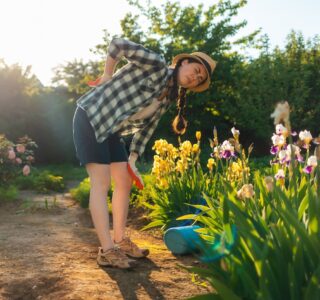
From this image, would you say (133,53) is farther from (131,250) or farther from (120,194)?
(131,250)

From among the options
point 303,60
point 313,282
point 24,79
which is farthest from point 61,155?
point 313,282

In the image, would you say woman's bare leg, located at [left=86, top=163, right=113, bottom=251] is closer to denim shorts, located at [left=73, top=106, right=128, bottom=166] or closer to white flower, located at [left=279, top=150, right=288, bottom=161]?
denim shorts, located at [left=73, top=106, right=128, bottom=166]

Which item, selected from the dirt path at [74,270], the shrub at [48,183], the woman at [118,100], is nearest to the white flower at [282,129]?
the woman at [118,100]

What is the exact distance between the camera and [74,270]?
9.84 ft

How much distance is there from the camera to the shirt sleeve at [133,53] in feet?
10.1

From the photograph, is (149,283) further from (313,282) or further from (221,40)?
(221,40)

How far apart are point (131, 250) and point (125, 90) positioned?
115 cm

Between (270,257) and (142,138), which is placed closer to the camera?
(270,257)

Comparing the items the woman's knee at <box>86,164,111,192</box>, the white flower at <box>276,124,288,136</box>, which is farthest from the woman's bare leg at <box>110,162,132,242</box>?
the white flower at <box>276,124,288,136</box>

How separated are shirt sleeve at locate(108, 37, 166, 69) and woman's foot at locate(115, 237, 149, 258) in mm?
1285

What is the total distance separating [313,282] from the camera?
155cm

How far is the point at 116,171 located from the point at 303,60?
14.1 m

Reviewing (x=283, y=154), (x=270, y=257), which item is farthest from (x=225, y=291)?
(x=283, y=154)

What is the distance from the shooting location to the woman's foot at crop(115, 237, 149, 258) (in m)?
3.33
